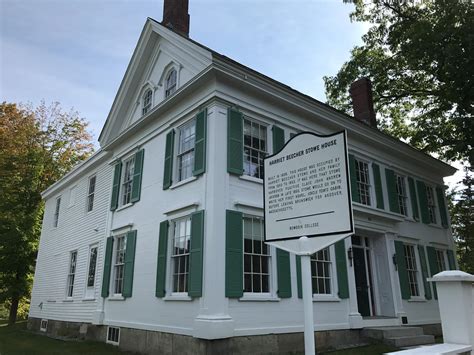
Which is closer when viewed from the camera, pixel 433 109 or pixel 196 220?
pixel 196 220

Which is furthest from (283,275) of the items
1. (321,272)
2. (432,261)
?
(432,261)

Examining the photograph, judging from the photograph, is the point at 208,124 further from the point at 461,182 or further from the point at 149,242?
the point at 461,182

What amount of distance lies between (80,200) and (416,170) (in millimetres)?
14065

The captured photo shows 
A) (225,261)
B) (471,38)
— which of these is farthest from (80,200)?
(471,38)

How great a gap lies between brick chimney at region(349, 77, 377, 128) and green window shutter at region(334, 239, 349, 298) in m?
7.18

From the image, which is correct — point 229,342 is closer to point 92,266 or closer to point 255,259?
point 255,259

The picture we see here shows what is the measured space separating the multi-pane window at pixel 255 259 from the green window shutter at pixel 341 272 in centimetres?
249

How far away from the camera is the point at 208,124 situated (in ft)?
30.4

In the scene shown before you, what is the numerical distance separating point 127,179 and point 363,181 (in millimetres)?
8087

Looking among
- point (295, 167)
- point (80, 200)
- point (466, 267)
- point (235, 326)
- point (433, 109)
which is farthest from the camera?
point (466, 267)

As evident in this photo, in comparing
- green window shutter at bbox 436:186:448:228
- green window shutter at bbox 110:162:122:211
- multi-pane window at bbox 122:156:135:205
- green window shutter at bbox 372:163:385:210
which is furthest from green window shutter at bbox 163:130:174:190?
green window shutter at bbox 436:186:448:228

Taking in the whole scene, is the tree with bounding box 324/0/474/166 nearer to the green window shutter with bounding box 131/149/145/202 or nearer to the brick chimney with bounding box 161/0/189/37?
the brick chimney with bounding box 161/0/189/37

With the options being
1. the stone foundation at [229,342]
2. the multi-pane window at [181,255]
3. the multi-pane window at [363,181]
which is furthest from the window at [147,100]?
the multi-pane window at [363,181]

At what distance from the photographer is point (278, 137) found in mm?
10336
